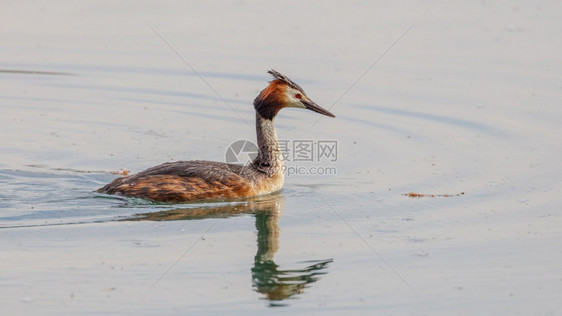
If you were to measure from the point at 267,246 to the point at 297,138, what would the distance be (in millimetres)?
4605

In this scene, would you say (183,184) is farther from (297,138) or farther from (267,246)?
(297,138)

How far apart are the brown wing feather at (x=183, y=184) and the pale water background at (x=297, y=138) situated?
232 millimetres

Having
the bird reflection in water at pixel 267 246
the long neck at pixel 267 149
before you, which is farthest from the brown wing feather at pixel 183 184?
the long neck at pixel 267 149

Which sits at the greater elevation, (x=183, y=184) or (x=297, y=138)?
(x=183, y=184)

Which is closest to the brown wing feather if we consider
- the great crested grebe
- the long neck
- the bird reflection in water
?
the great crested grebe

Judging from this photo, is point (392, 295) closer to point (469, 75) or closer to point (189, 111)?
point (189, 111)

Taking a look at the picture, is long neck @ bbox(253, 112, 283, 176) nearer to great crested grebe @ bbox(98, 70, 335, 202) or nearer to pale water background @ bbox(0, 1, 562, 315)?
great crested grebe @ bbox(98, 70, 335, 202)

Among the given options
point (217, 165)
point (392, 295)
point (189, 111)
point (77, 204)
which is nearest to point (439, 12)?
point (189, 111)

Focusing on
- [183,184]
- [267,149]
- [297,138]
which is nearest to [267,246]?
[183,184]

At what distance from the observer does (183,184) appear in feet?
38.6

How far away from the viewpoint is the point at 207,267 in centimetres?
945

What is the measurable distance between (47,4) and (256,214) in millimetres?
13361

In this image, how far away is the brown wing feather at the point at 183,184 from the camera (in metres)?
11.7

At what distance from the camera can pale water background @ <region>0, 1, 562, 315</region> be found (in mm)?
8969
